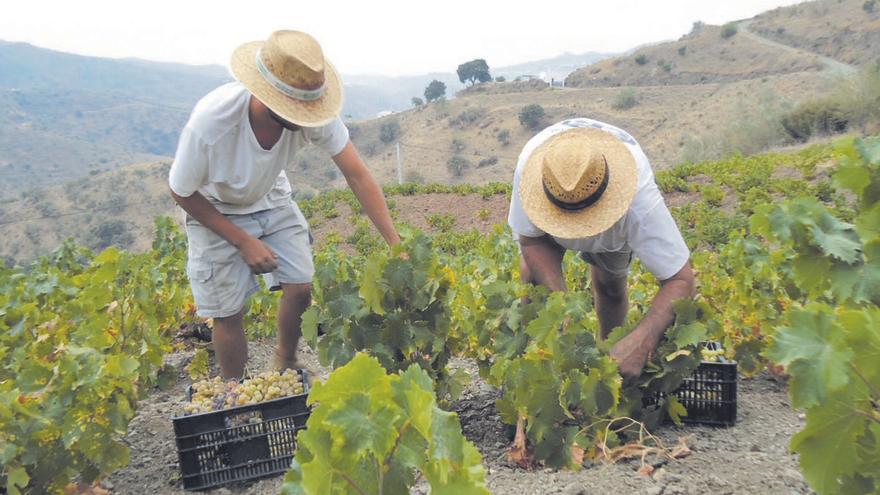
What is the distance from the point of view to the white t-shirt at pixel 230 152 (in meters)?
3.38

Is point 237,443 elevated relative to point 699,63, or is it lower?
lower

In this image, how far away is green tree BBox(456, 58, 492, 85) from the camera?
88.8 meters

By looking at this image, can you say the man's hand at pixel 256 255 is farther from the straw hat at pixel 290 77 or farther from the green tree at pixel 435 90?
the green tree at pixel 435 90

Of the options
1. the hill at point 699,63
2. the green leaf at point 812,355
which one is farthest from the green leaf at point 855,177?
the hill at point 699,63

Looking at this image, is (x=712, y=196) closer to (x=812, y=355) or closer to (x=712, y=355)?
(x=712, y=355)

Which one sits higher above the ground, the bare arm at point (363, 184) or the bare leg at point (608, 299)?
the bare arm at point (363, 184)

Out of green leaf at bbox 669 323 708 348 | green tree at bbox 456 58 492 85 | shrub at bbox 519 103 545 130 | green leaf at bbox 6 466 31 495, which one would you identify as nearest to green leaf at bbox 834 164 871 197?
green leaf at bbox 669 323 708 348

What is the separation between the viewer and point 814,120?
21.3 meters

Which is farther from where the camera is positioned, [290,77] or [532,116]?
[532,116]

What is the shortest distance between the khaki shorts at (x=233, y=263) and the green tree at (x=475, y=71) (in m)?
86.8

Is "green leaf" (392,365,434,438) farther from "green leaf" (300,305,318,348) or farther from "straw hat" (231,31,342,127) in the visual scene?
"straw hat" (231,31,342,127)

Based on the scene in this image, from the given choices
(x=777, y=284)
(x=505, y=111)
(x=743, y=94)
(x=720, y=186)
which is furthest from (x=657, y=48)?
(x=777, y=284)

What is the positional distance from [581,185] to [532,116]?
52097 mm

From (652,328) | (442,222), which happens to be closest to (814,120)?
(442,222)
